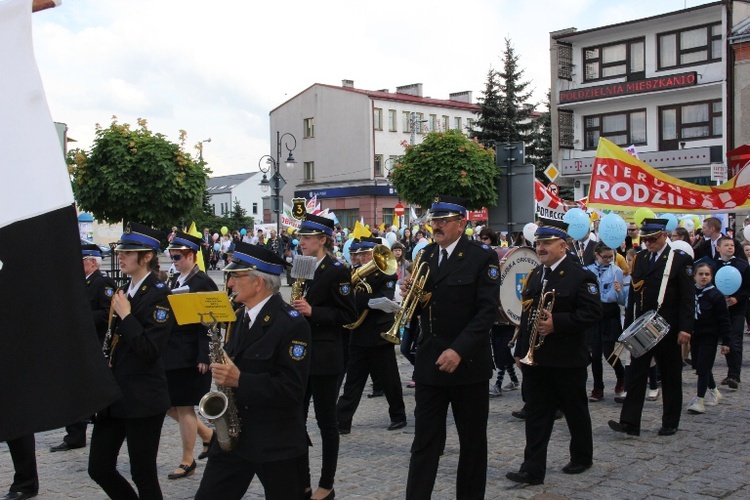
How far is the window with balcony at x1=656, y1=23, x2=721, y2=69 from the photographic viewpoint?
119ft

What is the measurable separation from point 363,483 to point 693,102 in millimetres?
34606

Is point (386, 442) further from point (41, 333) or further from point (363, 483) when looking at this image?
point (41, 333)

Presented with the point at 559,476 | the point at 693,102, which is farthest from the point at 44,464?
the point at 693,102

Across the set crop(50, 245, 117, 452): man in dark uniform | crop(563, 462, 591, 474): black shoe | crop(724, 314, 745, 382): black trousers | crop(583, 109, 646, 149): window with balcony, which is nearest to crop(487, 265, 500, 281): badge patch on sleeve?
crop(563, 462, 591, 474): black shoe

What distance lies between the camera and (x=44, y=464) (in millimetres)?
7652

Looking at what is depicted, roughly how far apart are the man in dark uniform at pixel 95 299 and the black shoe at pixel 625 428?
4.96 meters

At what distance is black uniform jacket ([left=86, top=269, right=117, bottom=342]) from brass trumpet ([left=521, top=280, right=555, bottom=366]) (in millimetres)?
3713

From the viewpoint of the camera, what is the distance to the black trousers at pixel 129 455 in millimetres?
5098

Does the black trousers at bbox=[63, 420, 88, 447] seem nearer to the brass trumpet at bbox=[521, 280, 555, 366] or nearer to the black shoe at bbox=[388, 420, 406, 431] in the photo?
the black shoe at bbox=[388, 420, 406, 431]

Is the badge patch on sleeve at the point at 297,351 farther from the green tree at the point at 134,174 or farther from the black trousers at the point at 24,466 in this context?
the green tree at the point at 134,174

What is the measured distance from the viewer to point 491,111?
5228 centimetres

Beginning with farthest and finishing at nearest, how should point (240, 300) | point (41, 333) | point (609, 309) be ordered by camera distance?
point (609, 309)
point (240, 300)
point (41, 333)

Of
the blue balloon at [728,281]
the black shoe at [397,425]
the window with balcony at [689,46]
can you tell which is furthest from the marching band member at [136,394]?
the window with balcony at [689,46]

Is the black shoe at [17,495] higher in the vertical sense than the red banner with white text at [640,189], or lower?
lower
